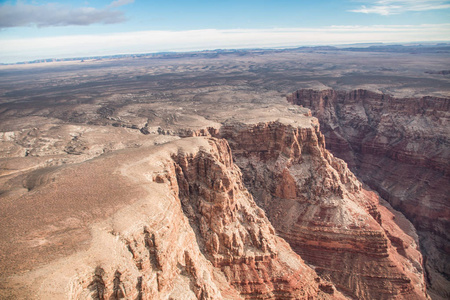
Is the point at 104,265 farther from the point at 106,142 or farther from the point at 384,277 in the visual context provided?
the point at 106,142

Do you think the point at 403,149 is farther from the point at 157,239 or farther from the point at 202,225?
the point at 157,239

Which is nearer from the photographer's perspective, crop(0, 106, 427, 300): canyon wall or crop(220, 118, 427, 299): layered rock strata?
crop(0, 106, 427, 300): canyon wall

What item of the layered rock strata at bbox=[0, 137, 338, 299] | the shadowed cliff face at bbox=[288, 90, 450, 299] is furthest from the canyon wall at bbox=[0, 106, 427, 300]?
the shadowed cliff face at bbox=[288, 90, 450, 299]

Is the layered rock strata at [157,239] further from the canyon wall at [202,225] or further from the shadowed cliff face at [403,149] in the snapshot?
the shadowed cliff face at [403,149]

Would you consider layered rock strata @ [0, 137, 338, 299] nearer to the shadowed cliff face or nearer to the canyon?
the canyon

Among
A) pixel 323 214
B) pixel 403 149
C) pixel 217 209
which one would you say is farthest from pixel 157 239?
pixel 403 149

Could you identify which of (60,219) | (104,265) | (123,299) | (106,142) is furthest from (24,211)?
(106,142)
